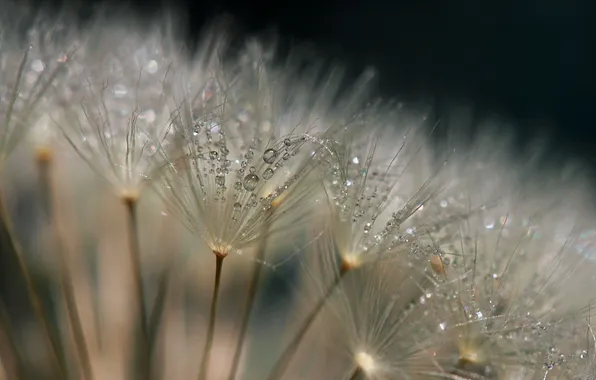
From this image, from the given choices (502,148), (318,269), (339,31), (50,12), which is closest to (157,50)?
(50,12)

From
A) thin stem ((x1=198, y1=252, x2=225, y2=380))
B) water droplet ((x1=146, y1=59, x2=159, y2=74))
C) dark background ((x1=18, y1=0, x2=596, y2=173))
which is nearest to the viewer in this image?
thin stem ((x1=198, y1=252, x2=225, y2=380))

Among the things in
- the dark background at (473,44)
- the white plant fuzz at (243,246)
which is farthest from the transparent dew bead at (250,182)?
the dark background at (473,44)

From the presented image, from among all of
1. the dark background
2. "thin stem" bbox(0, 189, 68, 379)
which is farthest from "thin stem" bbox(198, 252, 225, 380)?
the dark background

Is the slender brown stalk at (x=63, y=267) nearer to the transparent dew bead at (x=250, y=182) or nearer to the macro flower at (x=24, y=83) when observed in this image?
the macro flower at (x=24, y=83)

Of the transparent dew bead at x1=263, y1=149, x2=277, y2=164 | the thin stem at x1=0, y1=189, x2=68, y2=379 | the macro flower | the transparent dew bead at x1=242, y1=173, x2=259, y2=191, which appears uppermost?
the macro flower

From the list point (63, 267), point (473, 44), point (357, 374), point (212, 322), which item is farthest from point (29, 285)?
point (473, 44)

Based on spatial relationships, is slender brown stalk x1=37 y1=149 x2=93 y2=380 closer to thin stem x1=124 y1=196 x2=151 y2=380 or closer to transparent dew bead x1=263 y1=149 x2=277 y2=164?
thin stem x1=124 y1=196 x2=151 y2=380

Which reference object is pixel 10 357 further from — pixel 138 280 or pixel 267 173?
pixel 267 173

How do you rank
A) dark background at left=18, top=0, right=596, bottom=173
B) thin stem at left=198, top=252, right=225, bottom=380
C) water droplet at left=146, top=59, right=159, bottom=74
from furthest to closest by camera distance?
1. dark background at left=18, top=0, right=596, bottom=173
2. water droplet at left=146, top=59, right=159, bottom=74
3. thin stem at left=198, top=252, right=225, bottom=380
